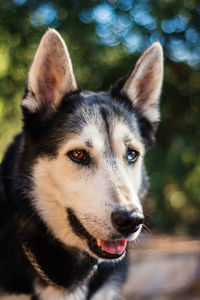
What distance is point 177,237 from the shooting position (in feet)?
20.3

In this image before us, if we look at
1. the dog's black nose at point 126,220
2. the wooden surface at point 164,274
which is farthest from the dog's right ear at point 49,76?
the wooden surface at point 164,274

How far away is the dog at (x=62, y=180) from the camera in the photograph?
98.9 inches

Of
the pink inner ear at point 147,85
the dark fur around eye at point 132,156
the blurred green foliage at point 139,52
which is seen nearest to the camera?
the dark fur around eye at point 132,156

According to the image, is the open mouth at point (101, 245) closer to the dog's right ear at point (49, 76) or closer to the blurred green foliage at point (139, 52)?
the dog's right ear at point (49, 76)

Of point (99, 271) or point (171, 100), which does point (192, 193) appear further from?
point (99, 271)

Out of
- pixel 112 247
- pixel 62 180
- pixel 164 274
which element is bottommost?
pixel 164 274

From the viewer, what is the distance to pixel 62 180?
8.43 feet

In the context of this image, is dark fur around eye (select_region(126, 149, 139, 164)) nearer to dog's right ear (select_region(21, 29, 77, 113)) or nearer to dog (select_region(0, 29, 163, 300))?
dog (select_region(0, 29, 163, 300))

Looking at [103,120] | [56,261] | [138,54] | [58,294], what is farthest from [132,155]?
[138,54]

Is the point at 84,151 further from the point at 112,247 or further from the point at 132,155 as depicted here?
the point at 112,247

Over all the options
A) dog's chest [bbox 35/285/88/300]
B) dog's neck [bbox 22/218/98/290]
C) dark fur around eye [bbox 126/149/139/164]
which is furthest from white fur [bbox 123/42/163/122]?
dog's chest [bbox 35/285/88/300]

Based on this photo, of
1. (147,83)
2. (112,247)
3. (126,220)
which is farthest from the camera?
(147,83)

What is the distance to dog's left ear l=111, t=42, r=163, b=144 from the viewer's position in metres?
2.96

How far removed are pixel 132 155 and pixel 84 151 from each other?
1.40 feet
